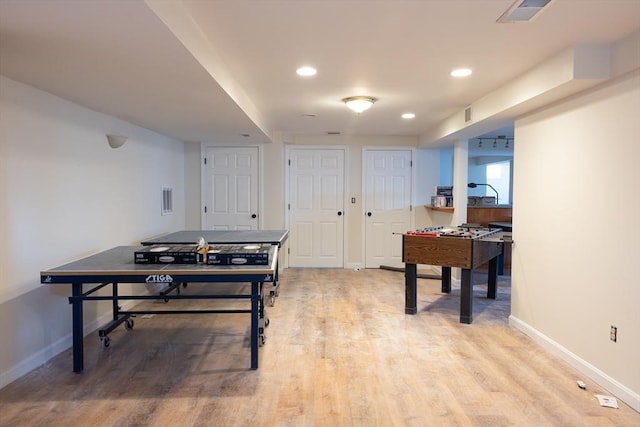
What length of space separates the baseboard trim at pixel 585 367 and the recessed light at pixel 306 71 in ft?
9.27

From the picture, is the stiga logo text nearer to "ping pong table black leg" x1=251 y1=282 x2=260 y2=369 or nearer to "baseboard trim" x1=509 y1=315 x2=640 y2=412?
"ping pong table black leg" x1=251 y1=282 x2=260 y2=369

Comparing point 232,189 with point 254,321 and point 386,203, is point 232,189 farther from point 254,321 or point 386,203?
point 254,321

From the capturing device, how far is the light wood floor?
7.59ft

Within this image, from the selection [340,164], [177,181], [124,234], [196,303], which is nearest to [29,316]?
[124,234]

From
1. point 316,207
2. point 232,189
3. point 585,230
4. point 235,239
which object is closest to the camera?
point 585,230

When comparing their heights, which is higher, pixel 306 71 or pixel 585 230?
pixel 306 71

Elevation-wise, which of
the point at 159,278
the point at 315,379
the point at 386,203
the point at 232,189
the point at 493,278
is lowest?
the point at 315,379

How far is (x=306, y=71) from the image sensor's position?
3.13 meters

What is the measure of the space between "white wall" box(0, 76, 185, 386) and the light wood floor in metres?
0.30

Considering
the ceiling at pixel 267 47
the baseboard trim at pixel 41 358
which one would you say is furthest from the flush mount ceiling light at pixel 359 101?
the baseboard trim at pixel 41 358

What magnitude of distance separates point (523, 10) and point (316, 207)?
4.79 m

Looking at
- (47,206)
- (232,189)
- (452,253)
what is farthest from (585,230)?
(232,189)

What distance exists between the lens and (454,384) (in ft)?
8.88

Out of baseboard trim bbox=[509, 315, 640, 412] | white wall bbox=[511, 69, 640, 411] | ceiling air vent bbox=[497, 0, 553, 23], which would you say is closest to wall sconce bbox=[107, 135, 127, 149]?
ceiling air vent bbox=[497, 0, 553, 23]
